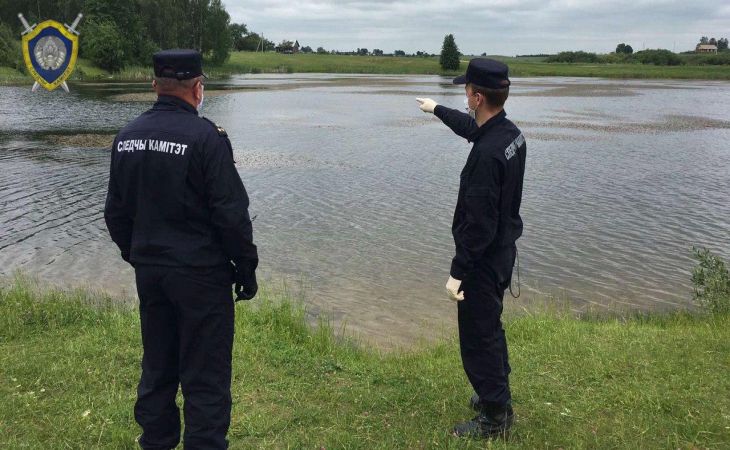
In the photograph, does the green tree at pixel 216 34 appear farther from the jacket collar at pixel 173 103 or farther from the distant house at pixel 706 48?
the distant house at pixel 706 48

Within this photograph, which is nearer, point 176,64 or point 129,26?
point 176,64

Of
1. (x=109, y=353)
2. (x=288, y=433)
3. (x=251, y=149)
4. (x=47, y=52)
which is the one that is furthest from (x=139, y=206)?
(x=251, y=149)

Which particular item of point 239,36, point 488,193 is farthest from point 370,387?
point 239,36

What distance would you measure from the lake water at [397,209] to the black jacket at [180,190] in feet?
17.2

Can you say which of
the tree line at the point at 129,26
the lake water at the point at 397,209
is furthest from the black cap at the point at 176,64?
the tree line at the point at 129,26

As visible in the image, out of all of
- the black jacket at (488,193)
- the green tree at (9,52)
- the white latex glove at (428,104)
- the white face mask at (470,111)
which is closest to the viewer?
the black jacket at (488,193)

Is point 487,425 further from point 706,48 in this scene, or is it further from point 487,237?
point 706,48

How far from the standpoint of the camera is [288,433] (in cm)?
504

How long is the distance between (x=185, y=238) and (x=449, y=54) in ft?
416

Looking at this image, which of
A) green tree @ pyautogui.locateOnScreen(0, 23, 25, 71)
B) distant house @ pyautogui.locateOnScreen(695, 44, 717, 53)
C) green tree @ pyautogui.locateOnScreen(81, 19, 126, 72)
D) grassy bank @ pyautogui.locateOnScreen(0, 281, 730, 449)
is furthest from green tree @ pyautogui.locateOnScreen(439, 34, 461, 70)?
grassy bank @ pyautogui.locateOnScreen(0, 281, 730, 449)

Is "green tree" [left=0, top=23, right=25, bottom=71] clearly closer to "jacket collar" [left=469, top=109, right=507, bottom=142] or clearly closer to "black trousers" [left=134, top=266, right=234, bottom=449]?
"black trousers" [left=134, top=266, right=234, bottom=449]

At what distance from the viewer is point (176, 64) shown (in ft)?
13.7

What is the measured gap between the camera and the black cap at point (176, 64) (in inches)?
164

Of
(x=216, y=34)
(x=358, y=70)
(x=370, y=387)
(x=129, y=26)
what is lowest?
(x=370, y=387)
